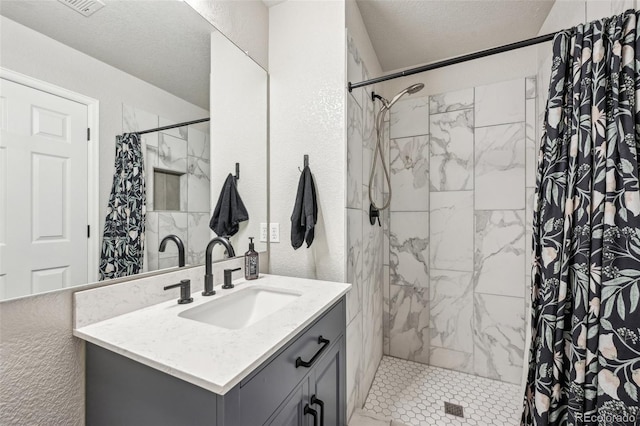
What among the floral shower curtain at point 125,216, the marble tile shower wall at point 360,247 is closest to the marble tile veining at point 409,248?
the marble tile shower wall at point 360,247

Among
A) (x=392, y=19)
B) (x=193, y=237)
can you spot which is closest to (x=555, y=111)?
(x=392, y=19)

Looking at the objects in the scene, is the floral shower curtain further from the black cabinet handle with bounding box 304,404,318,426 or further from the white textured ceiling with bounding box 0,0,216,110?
the black cabinet handle with bounding box 304,404,318,426

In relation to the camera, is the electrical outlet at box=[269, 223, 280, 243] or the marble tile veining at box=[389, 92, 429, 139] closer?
the electrical outlet at box=[269, 223, 280, 243]

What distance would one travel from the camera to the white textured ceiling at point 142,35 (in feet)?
2.56

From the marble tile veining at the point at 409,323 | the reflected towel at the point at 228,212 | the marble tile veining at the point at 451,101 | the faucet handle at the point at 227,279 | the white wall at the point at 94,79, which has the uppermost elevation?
the marble tile veining at the point at 451,101

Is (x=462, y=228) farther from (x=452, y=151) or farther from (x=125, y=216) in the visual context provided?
(x=125, y=216)

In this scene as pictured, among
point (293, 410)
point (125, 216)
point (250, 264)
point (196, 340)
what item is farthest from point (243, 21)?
point (293, 410)

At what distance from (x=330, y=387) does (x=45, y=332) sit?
3.25 feet

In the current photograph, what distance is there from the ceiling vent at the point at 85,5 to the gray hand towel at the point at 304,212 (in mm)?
995

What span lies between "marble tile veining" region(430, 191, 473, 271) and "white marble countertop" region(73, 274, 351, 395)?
59.2 inches

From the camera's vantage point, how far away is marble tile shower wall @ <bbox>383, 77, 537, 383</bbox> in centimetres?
200

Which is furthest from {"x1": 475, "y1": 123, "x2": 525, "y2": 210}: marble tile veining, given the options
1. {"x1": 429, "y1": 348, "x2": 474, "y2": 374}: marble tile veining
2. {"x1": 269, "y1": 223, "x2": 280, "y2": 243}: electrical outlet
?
{"x1": 269, "y1": 223, "x2": 280, "y2": 243}: electrical outlet

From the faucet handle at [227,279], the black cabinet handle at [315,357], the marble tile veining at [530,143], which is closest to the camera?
the black cabinet handle at [315,357]

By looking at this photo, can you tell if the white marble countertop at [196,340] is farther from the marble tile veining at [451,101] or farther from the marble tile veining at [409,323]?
the marble tile veining at [451,101]
